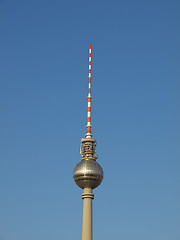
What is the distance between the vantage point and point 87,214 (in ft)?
A: 352

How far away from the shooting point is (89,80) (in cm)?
11894

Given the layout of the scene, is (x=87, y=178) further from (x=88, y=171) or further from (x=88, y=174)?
(x=88, y=171)

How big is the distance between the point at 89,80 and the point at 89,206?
30412mm

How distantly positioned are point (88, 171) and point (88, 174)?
0.66 metres

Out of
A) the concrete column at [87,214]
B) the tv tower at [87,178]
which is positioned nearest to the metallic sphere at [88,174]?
the tv tower at [87,178]

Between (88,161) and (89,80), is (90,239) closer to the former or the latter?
(88,161)

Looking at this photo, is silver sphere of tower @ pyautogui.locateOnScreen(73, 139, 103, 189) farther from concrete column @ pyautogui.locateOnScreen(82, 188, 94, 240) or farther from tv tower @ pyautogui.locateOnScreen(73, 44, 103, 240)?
concrete column @ pyautogui.locateOnScreen(82, 188, 94, 240)

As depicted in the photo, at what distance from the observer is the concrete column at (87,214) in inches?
4161

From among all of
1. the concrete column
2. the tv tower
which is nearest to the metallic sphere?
the tv tower

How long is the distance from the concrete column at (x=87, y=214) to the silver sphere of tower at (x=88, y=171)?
1.76m

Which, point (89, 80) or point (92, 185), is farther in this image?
point (89, 80)

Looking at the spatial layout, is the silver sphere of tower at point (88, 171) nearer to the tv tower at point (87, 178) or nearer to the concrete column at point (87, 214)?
the tv tower at point (87, 178)

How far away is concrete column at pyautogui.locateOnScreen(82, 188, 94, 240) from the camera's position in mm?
105688

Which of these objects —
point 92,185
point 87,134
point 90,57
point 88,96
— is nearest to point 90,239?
point 92,185
